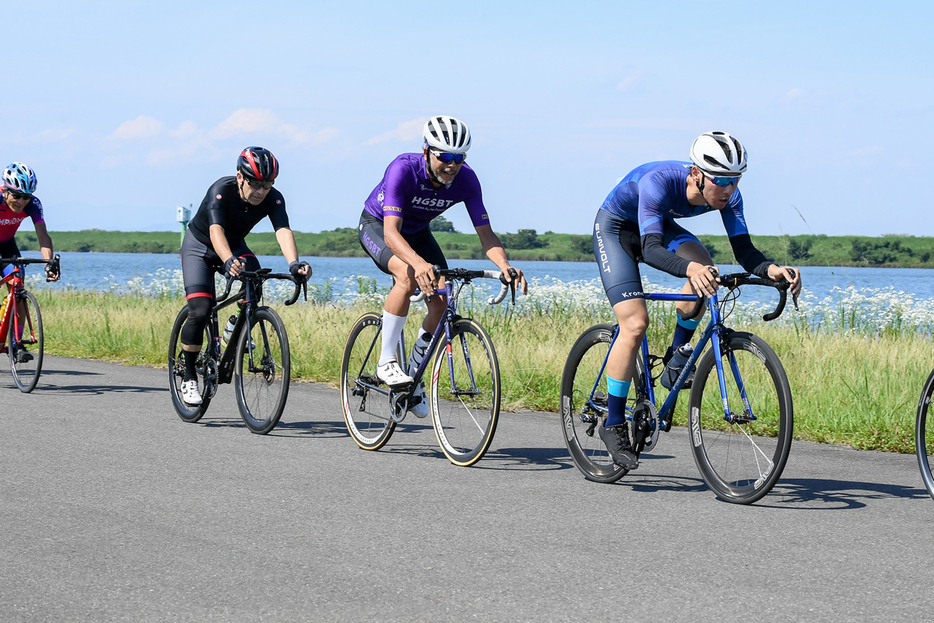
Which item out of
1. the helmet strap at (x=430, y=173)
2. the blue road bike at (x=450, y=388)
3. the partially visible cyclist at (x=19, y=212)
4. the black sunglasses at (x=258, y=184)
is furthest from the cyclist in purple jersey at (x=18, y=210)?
the helmet strap at (x=430, y=173)

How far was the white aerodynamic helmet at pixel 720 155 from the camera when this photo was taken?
602 centimetres

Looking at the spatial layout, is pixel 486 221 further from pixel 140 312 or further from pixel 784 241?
pixel 140 312

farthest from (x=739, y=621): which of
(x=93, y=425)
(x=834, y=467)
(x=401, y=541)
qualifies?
(x=93, y=425)

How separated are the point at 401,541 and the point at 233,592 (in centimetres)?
103

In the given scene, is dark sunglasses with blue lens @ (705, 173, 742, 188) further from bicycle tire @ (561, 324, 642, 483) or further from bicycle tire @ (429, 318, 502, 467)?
bicycle tire @ (429, 318, 502, 467)

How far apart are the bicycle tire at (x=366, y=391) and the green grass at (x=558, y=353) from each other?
1689 millimetres

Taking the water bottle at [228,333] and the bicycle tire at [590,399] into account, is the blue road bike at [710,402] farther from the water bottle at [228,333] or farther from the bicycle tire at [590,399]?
the water bottle at [228,333]

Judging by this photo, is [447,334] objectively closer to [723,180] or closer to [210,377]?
[723,180]

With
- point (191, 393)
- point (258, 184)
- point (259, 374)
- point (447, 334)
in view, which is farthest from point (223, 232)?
point (447, 334)

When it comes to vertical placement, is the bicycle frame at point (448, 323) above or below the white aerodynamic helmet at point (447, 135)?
below

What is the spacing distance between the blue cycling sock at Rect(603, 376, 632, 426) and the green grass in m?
2.31

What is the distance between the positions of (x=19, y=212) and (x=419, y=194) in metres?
6.04

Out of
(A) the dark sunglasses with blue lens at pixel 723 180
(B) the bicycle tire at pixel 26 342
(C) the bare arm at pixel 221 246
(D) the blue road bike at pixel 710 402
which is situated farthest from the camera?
(B) the bicycle tire at pixel 26 342

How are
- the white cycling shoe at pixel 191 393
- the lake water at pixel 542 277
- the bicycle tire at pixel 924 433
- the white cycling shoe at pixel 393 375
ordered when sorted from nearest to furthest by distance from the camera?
the bicycle tire at pixel 924 433, the white cycling shoe at pixel 393 375, the white cycling shoe at pixel 191 393, the lake water at pixel 542 277
